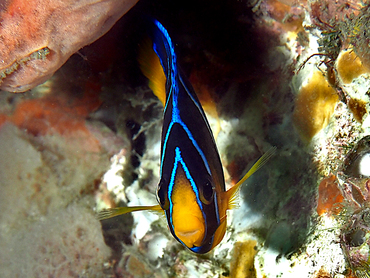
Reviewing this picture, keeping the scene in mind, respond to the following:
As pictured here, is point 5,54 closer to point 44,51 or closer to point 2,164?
point 44,51

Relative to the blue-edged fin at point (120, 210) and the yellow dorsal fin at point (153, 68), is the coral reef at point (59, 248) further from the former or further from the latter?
the yellow dorsal fin at point (153, 68)

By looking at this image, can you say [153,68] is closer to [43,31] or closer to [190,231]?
[43,31]

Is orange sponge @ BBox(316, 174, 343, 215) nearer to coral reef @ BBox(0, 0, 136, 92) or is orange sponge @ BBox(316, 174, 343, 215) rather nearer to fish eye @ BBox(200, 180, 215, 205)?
fish eye @ BBox(200, 180, 215, 205)

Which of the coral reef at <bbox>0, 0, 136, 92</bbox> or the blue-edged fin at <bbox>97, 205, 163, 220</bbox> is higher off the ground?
the coral reef at <bbox>0, 0, 136, 92</bbox>

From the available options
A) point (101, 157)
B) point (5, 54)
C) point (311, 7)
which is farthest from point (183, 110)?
point (101, 157)

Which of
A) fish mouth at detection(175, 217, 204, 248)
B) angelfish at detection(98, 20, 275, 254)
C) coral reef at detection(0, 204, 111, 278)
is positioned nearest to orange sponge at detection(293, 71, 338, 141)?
angelfish at detection(98, 20, 275, 254)

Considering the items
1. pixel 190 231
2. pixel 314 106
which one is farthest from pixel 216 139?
Answer: pixel 190 231
